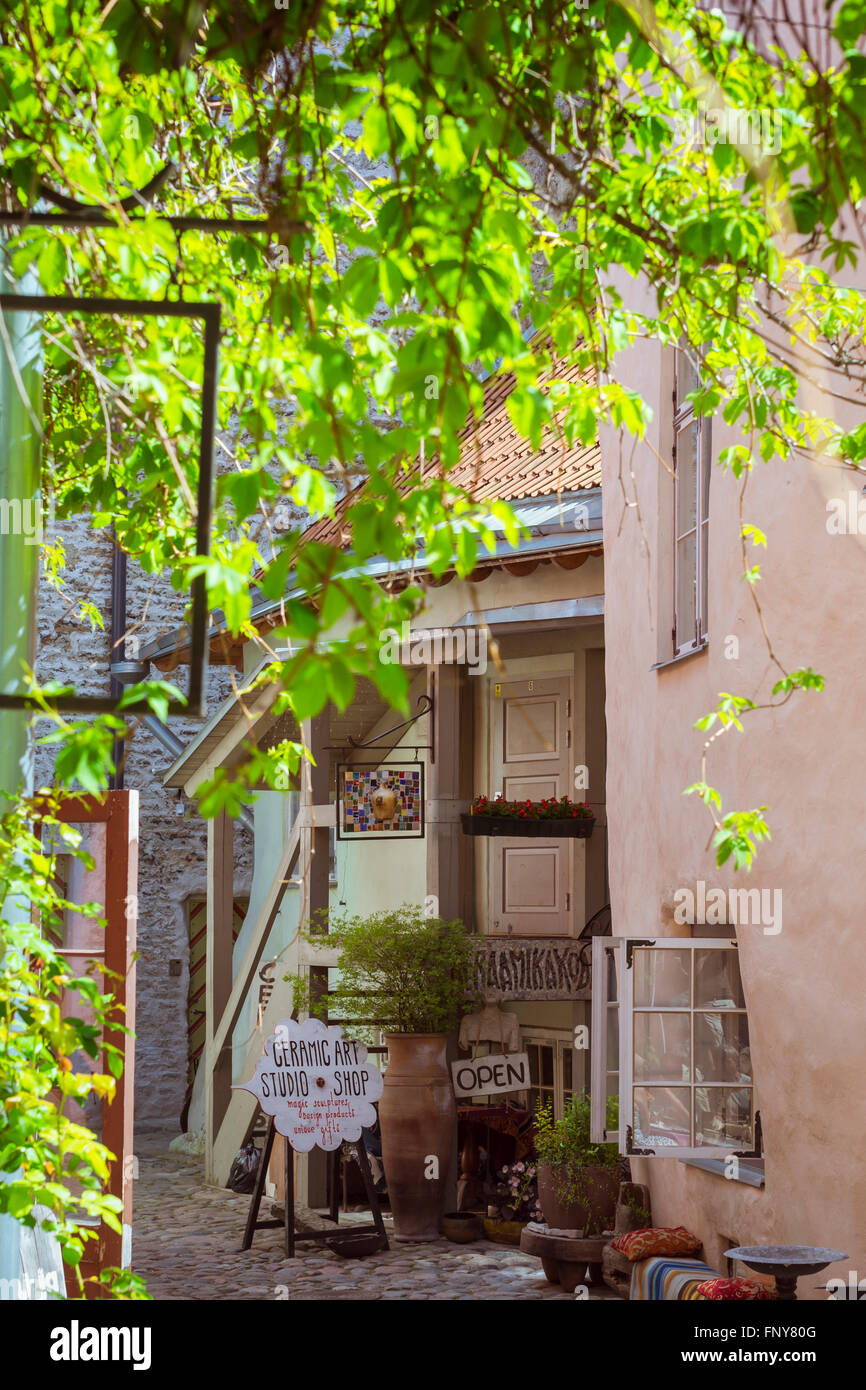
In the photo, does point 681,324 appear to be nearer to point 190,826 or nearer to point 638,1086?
point 638,1086

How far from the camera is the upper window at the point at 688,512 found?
782cm

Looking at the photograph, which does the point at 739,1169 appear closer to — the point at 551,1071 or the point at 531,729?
the point at 551,1071

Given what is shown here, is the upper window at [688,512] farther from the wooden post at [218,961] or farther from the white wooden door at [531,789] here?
the wooden post at [218,961]

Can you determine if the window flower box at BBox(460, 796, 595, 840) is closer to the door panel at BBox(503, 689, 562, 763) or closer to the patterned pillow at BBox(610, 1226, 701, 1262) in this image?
the door panel at BBox(503, 689, 562, 763)

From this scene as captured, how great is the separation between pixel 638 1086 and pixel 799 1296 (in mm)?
1380

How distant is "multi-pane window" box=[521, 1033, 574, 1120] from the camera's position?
36.9 ft

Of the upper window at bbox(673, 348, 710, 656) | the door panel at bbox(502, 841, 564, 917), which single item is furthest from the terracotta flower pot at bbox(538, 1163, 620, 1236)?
the upper window at bbox(673, 348, 710, 656)

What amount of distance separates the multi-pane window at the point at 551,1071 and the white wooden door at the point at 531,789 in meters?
0.91

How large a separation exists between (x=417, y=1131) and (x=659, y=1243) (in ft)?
9.66

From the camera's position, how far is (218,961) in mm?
13797

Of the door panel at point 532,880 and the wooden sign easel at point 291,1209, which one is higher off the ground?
the door panel at point 532,880

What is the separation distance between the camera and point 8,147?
8.52 feet

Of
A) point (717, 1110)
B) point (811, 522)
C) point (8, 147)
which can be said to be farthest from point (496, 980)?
point (8, 147)

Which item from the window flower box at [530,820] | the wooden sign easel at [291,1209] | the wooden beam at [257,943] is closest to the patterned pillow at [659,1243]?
the wooden sign easel at [291,1209]
